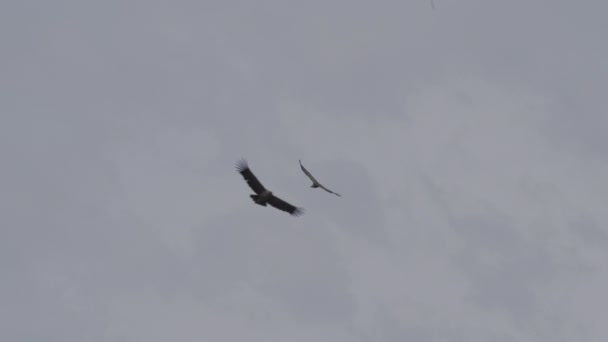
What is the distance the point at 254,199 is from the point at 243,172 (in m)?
2.82

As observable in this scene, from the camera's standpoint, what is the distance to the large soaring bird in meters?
131

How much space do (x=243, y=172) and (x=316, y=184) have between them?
6.44 metres

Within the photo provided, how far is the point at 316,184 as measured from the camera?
134 m

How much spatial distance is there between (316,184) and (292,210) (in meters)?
2.94

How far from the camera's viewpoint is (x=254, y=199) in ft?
436

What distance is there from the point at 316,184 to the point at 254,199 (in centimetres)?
509

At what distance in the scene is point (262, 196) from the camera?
132875 mm

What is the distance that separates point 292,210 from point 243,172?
6278 millimetres

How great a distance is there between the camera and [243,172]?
431ft

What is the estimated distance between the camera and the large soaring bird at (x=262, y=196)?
131250 millimetres

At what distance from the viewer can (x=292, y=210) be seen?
135 meters
